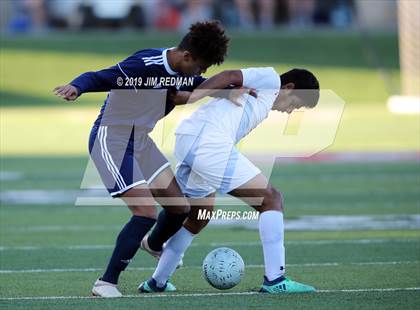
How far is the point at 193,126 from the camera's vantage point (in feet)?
26.9

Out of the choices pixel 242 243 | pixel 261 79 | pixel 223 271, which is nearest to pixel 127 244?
pixel 223 271

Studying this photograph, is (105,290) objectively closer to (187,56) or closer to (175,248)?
(175,248)

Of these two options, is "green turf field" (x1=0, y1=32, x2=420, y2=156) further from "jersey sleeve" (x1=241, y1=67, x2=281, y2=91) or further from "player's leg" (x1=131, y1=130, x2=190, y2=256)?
"jersey sleeve" (x1=241, y1=67, x2=281, y2=91)

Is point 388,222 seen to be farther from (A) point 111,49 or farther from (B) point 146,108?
(A) point 111,49

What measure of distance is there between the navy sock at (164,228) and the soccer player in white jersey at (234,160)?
7cm

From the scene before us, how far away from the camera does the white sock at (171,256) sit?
8.37m

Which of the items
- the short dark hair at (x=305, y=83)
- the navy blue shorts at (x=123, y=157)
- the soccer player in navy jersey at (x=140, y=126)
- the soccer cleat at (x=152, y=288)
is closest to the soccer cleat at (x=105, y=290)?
the soccer player in navy jersey at (x=140, y=126)

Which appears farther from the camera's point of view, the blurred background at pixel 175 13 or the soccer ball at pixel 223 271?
the blurred background at pixel 175 13

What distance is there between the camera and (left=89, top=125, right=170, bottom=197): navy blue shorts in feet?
26.4

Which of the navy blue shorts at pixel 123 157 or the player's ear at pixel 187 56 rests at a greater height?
the player's ear at pixel 187 56

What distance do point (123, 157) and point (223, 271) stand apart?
1.16m

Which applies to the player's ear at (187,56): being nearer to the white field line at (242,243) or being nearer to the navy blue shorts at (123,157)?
the navy blue shorts at (123,157)

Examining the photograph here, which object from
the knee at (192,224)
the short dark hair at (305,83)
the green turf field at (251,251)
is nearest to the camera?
the green turf field at (251,251)

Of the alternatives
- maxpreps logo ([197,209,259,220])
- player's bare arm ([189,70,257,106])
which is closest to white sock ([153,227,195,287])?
player's bare arm ([189,70,257,106])
